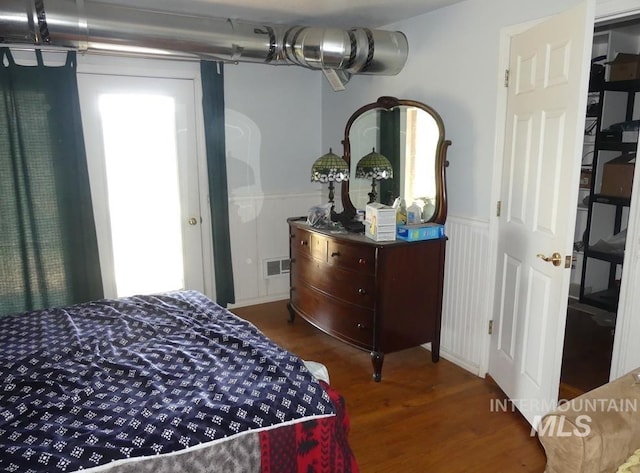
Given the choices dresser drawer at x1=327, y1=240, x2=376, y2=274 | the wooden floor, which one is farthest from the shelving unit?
dresser drawer at x1=327, y1=240, x2=376, y2=274

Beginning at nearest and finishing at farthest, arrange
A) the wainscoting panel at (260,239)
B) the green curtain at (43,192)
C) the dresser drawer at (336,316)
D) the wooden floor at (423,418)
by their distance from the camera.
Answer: the wooden floor at (423,418) < the dresser drawer at (336,316) < the green curtain at (43,192) < the wainscoting panel at (260,239)

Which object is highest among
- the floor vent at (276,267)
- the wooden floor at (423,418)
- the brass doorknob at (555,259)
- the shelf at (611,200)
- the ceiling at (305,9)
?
the ceiling at (305,9)

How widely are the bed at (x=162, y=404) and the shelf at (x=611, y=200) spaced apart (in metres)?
2.83

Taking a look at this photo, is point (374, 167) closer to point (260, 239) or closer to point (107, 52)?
point (260, 239)

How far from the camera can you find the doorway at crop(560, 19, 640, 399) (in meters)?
3.52

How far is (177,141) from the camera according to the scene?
3781 mm

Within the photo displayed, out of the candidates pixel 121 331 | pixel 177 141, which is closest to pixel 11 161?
pixel 177 141

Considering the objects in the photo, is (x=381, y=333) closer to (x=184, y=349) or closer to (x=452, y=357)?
(x=452, y=357)

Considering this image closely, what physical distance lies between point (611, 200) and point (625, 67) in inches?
38.4

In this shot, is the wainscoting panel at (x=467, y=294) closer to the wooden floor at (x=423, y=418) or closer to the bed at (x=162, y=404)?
the wooden floor at (x=423, y=418)

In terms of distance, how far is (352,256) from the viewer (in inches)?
119

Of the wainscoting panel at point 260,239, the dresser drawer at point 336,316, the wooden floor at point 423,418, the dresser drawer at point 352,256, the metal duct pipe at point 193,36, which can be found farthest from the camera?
the wainscoting panel at point 260,239

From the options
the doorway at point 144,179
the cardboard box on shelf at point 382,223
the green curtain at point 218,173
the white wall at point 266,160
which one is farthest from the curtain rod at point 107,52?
the cardboard box on shelf at point 382,223

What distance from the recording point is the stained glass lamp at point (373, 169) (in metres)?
3.42
